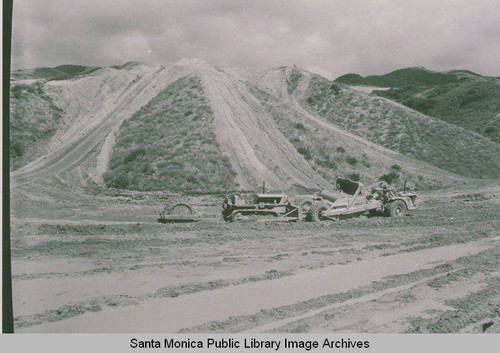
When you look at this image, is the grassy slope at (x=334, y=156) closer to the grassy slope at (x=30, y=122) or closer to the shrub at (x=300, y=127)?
the shrub at (x=300, y=127)

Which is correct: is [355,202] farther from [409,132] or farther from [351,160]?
[409,132]

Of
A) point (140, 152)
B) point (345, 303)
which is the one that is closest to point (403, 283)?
point (345, 303)

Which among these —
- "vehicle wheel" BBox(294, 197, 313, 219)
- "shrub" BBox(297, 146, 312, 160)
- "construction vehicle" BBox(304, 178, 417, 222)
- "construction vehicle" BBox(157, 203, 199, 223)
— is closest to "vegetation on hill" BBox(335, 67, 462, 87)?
"shrub" BBox(297, 146, 312, 160)

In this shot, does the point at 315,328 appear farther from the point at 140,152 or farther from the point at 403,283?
the point at 140,152

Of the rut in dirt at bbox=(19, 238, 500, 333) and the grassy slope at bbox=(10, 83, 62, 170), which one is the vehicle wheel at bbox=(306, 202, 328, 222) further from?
the grassy slope at bbox=(10, 83, 62, 170)

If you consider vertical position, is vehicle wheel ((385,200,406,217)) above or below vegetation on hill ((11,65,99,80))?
below

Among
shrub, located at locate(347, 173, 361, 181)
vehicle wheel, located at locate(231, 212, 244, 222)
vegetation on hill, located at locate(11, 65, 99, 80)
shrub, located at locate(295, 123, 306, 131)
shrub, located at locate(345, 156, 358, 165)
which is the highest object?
vegetation on hill, located at locate(11, 65, 99, 80)
